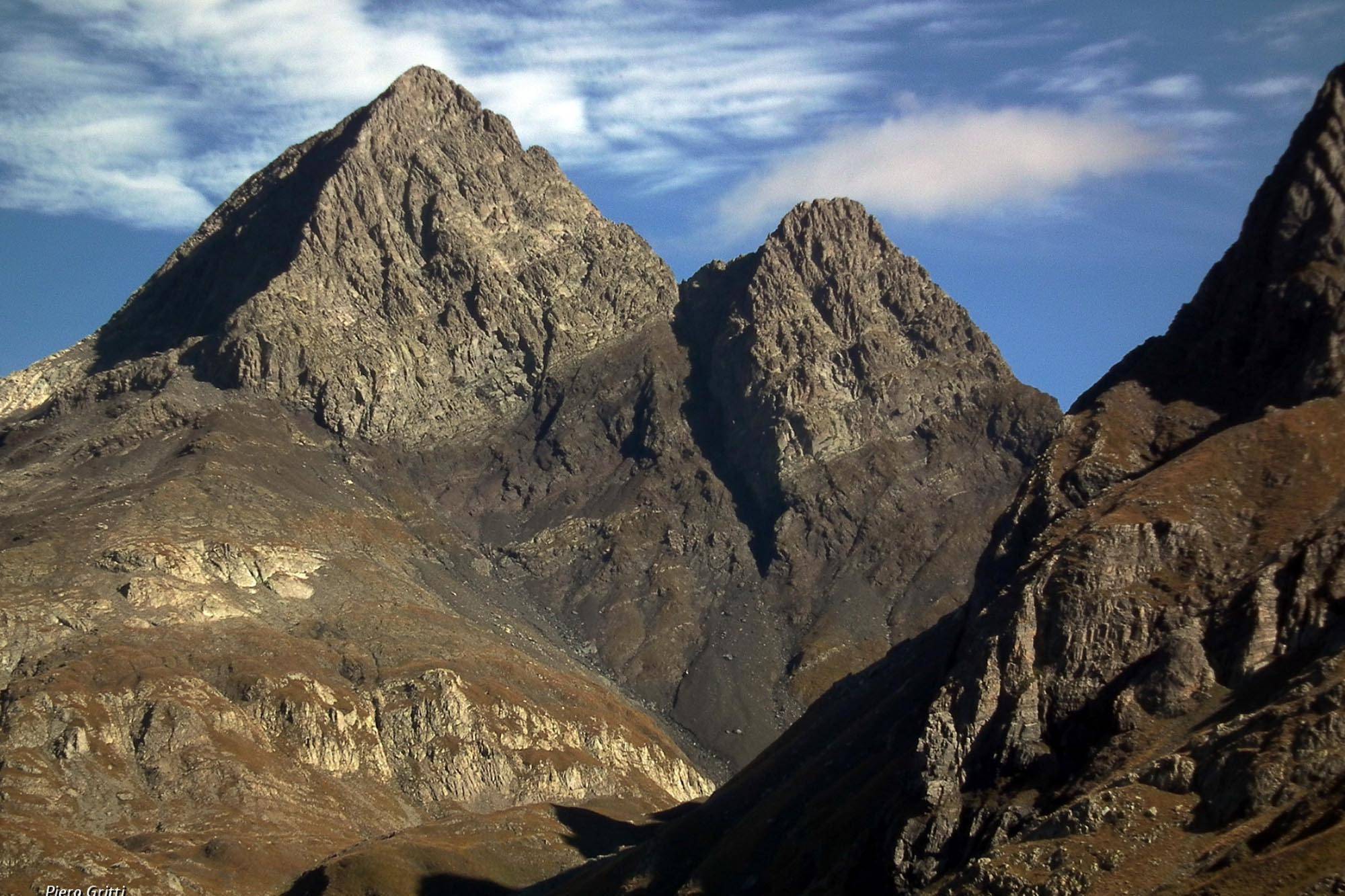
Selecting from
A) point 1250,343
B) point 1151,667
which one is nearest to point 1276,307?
point 1250,343

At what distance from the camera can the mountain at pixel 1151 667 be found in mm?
111500

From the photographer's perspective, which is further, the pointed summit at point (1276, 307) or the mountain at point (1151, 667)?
the pointed summit at point (1276, 307)

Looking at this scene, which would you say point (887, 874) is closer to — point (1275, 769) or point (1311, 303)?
point (1275, 769)

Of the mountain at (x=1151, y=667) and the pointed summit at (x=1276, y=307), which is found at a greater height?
the pointed summit at (x=1276, y=307)

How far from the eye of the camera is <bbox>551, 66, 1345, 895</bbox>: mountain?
11150 cm

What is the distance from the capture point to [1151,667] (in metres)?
132

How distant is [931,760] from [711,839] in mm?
55348

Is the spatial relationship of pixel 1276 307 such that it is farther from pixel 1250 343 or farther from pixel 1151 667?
pixel 1151 667

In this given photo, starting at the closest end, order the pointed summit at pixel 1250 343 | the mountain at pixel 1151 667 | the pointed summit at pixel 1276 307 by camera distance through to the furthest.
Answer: the mountain at pixel 1151 667 < the pointed summit at pixel 1250 343 < the pointed summit at pixel 1276 307

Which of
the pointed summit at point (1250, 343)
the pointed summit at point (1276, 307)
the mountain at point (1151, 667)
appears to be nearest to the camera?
the mountain at point (1151, 667)

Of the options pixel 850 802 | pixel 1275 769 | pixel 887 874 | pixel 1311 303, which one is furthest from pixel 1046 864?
pixel 1311 303

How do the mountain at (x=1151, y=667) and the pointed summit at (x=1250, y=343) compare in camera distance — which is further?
the pointed summit at (x=1250, y=343)

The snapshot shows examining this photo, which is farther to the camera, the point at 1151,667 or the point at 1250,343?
the point at 1250,343

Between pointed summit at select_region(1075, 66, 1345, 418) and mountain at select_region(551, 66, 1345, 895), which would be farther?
pointed summit at select_region(1075, 66, 1345, 418)
